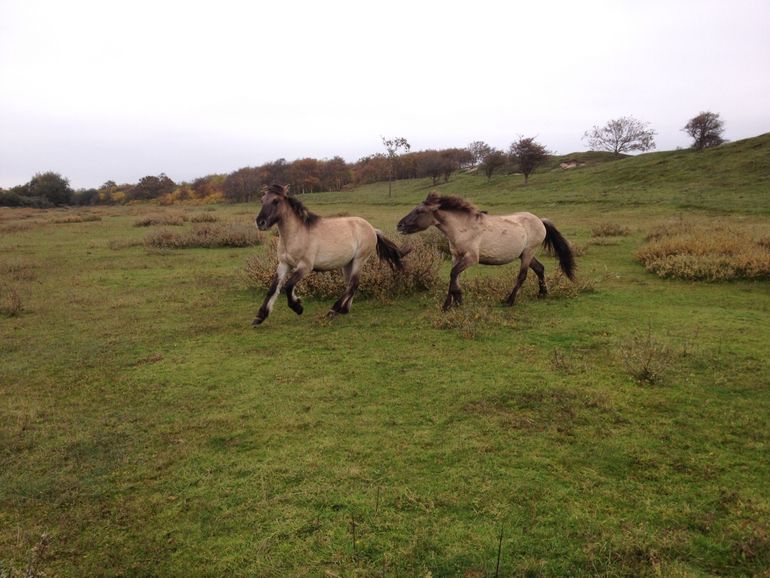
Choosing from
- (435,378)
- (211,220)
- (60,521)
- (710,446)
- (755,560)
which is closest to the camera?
(755,560)

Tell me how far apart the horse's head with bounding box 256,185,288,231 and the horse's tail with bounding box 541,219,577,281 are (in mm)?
4644

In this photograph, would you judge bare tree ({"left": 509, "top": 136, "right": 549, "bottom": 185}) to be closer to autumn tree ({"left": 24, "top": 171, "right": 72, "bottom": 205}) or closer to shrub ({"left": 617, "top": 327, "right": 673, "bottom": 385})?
shrub ({"left": 617, "top": 327, "right": 673, "bottom": 385})

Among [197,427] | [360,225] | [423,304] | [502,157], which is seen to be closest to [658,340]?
[423,304]

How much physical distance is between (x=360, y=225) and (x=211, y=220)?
2072cm

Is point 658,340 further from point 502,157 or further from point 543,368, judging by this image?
point 502,157

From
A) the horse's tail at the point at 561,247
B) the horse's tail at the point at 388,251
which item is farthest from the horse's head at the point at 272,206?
the horse's tail at the point at 561,247

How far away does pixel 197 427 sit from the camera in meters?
4.41

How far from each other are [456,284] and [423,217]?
4.08 ft

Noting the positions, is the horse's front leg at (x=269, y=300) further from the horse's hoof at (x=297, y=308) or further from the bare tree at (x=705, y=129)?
the bare tree at (x=705, y=129)

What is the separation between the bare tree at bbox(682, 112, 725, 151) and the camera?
50.0 m

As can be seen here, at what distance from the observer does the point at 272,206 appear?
7441mm

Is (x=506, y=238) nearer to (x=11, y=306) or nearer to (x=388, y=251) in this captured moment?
(x=388, y=251)

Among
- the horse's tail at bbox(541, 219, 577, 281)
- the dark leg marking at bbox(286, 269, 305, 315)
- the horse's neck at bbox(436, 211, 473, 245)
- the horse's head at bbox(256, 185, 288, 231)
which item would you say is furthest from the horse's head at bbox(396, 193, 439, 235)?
the horse's tail at bbox(541, 219, 577, 281)

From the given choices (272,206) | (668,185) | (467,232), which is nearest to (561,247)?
(467,232)
